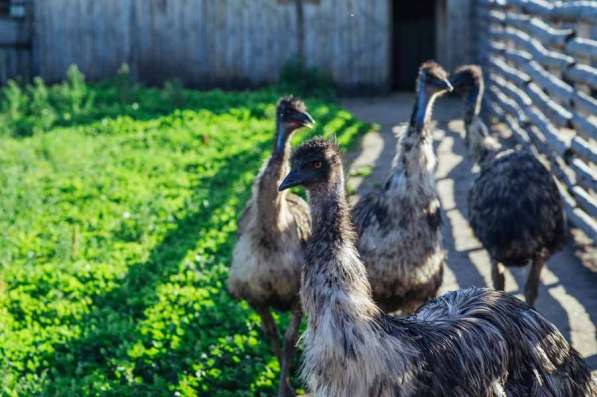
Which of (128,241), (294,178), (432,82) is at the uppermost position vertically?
(432,82)

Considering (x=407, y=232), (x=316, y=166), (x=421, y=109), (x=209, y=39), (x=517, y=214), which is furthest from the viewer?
(x=209, y=39)

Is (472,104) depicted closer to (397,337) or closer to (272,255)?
(272,255)

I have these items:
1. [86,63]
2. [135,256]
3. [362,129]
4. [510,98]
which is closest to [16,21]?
[86,63]

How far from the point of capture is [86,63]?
61.2 feet

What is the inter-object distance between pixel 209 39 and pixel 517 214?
1186 cm

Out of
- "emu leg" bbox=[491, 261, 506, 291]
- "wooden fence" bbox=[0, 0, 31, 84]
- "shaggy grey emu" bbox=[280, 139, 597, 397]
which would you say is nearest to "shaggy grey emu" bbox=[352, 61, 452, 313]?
"emu leg" bbox=[491, 261, 506, 291]

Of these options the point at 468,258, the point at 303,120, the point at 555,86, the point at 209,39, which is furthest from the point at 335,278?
the point at 209,39

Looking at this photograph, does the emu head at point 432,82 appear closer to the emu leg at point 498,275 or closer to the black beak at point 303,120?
the black beak at point 303,120

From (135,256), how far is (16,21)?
412 inches

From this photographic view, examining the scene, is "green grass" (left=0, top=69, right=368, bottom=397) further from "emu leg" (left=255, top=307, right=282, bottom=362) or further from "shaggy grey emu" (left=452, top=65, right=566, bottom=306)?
"shaggy grey emu" (left=452, top=65, right=566, bottom=306)

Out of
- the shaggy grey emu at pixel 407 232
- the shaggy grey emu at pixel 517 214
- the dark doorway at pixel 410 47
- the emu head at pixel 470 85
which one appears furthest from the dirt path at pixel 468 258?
the dark doorway at pixel 410 47

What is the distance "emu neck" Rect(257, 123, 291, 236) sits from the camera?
6.66 metres

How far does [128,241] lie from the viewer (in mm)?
9820

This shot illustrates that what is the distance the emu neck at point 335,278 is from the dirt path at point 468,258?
3009 millimetres
